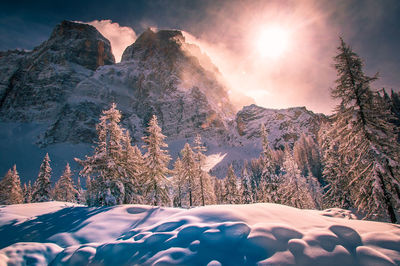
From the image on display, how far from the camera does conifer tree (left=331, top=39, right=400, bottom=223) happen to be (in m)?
11.6

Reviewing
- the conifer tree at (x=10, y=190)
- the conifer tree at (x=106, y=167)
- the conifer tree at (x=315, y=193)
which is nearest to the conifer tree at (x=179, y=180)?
the conifer tree at (x=106, y=167)

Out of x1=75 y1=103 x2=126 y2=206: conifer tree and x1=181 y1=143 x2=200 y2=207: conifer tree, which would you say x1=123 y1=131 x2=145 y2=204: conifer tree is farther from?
x1=181 y1=143 x2=200 y2=207: conifer tree

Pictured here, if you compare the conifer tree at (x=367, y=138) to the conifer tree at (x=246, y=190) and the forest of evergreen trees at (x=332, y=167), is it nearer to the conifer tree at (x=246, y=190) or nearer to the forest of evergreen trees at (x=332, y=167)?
the forest of evergreen trees at (x=332, y=167)

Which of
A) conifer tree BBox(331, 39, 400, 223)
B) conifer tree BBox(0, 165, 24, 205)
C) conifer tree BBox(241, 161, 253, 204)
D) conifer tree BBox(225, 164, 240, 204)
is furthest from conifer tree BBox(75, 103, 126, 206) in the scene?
conifer tree BBox(0, 165, 24, 205)

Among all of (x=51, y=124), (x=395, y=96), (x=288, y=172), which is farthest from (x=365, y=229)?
(x=51, y=124)

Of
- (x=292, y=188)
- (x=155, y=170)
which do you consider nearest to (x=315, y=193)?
(x=292, y=188)

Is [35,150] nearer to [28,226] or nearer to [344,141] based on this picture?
[28,226]

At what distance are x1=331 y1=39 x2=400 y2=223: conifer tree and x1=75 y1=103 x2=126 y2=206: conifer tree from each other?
1945cm

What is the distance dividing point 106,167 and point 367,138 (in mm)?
21580

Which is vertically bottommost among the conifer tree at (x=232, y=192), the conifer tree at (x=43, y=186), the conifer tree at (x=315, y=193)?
the conifer tree at (x=315, y=193)

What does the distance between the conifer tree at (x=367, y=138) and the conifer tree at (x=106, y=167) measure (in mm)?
19452

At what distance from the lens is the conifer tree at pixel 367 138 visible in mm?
11633

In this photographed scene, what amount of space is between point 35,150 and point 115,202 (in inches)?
6629

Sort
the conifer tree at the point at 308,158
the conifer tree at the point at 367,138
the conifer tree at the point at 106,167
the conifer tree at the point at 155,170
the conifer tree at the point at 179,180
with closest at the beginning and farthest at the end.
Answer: the conifer tree at the point at 367,138 → the conifer tree at the point at 106,167 → the conifer tree at the point at 155,170 → the conifer tree at the point at 179,180 → the conifer tree at the point at 308,158
